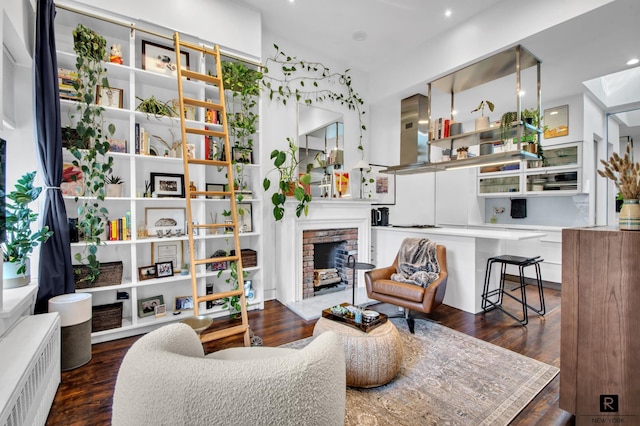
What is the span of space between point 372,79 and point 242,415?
16.6 feet

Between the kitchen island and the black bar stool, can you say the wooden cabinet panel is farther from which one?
the kitchen island

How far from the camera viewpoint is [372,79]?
4.86 m

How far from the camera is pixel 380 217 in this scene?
4730 mm

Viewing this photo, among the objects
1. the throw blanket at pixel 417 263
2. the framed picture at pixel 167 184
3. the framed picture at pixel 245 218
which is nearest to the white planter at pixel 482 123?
the throw blanket at pixel 417 263

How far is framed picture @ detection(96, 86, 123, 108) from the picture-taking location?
2.75 metres

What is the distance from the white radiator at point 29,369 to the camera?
4.04 feet

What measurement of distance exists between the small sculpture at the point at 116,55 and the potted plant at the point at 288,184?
1.72 metres

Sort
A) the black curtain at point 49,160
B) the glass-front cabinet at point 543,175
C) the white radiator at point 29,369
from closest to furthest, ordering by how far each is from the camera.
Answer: the white radiator at point 29,369 → the black curtain at point 49,160 → the glass-front cabinet at point 543,175

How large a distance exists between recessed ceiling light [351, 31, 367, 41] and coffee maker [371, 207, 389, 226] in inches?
96.2

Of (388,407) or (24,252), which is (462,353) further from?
(24,252)

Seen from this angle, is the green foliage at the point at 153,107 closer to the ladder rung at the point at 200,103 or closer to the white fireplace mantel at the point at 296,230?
the ladder rung at the point at 200,103

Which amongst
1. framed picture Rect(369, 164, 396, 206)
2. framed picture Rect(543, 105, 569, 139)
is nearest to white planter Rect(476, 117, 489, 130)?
framed picture Rect(369, 164, 396, 206)

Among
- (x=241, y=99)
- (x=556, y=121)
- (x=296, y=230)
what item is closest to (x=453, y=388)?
(x=296, y=230)

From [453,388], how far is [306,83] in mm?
3947
